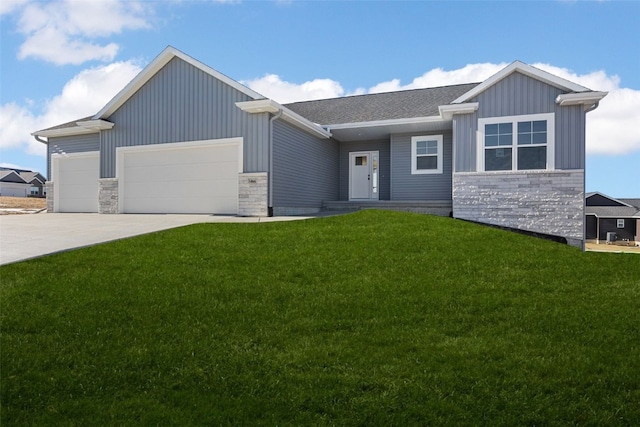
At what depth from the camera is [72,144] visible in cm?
1855

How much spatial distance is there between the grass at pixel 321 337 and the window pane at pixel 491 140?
6257mm

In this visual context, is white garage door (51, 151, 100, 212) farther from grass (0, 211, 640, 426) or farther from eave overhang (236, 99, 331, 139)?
grass (0, 211, 640, 426)

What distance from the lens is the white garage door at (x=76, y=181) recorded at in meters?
18.1

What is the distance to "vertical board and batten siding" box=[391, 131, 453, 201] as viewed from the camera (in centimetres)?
1653

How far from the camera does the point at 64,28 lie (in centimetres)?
993

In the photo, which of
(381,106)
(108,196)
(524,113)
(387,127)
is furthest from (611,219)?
(108,196)

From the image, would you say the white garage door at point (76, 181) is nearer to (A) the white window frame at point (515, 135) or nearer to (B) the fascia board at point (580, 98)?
(A) the white window frame at point (515, 135)

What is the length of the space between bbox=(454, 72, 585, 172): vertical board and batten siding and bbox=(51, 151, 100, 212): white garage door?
45.9 feet

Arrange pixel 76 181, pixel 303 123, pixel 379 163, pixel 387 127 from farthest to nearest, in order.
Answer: pixel 76 181
pixel 379 163
pixel 387 127
pixel 303 123

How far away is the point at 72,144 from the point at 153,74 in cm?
577

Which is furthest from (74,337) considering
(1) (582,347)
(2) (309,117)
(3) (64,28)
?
(2) (309,117)

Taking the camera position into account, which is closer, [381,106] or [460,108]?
[460,108]

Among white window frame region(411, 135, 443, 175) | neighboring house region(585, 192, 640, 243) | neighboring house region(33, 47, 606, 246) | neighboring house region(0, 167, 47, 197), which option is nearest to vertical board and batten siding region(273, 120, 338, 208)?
neighboring house region(33, 47, 606, 246)

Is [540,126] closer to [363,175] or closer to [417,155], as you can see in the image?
[417,155]
